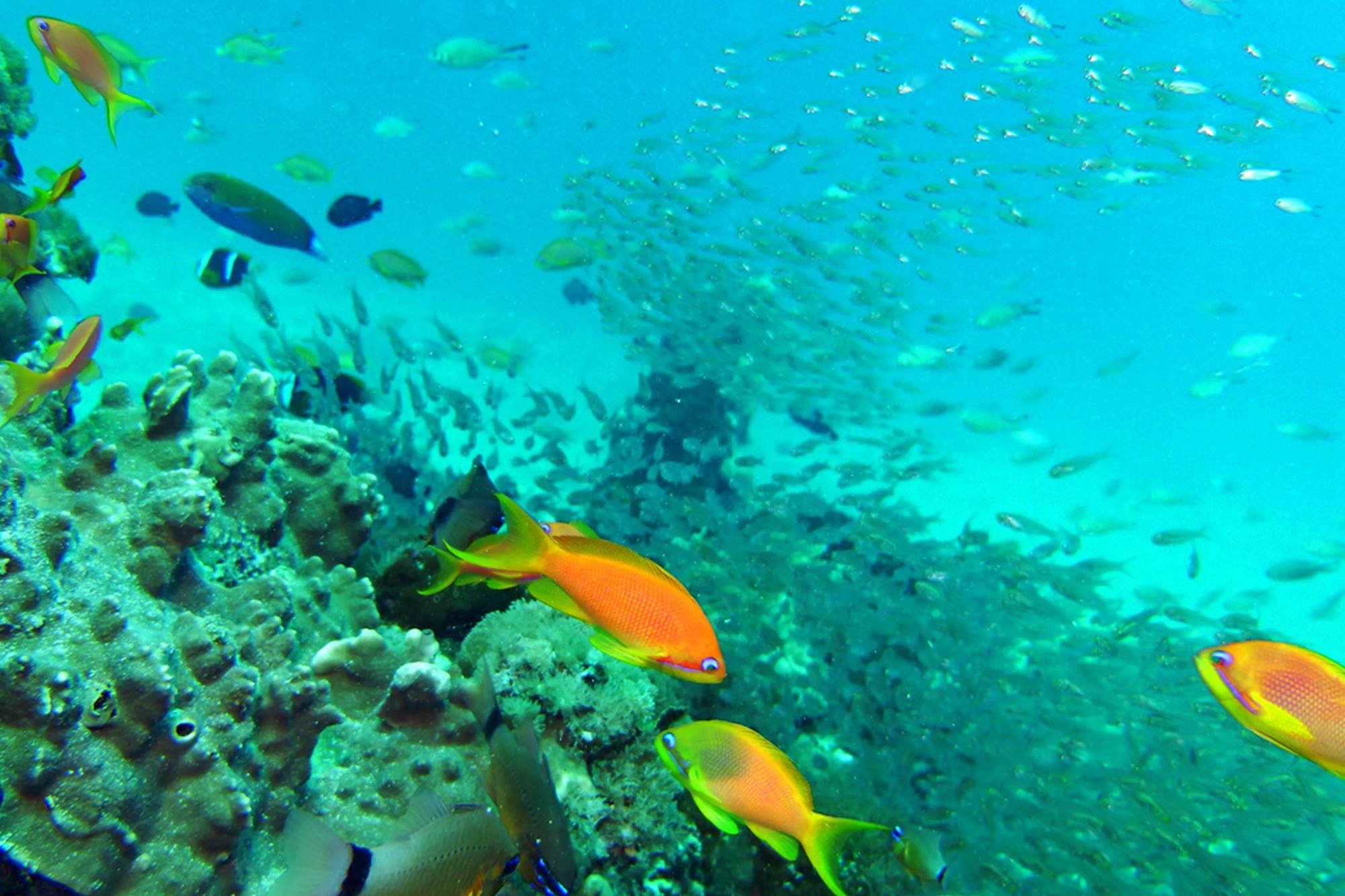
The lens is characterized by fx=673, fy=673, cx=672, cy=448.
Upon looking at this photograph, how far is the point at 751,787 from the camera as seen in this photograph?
91.4 inches

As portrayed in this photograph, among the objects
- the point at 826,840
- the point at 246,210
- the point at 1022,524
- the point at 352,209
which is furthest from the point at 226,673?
the point at 1022,524

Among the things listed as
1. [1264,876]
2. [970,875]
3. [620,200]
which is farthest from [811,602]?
[620,200]

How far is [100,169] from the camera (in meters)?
49.6

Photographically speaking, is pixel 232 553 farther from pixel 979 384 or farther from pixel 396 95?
pixel 396 95

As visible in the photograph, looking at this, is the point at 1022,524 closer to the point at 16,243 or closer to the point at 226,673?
the point at 226,673

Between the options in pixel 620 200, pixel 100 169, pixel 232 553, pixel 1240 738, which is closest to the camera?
pixel 232 553

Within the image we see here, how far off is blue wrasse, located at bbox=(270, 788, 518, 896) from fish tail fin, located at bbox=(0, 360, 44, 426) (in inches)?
79.3

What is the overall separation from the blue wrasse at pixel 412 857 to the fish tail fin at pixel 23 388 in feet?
6.61

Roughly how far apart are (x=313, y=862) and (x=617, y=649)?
0.84m

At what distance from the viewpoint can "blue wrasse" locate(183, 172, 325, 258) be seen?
4.95m

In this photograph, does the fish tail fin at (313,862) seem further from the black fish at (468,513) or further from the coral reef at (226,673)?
the black fish at (468,513)

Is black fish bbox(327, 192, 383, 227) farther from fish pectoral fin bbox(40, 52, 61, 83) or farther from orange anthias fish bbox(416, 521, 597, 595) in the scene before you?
orange anthias fish bbox(416, 521, 597, 595)

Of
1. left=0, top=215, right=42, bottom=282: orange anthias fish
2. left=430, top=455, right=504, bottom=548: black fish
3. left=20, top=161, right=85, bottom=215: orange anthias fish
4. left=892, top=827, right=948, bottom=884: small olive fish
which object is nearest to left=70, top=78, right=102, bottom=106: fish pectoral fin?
left=20, top=161, right=85, bottom=215: orange anthias fish

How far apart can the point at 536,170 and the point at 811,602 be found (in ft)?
164
